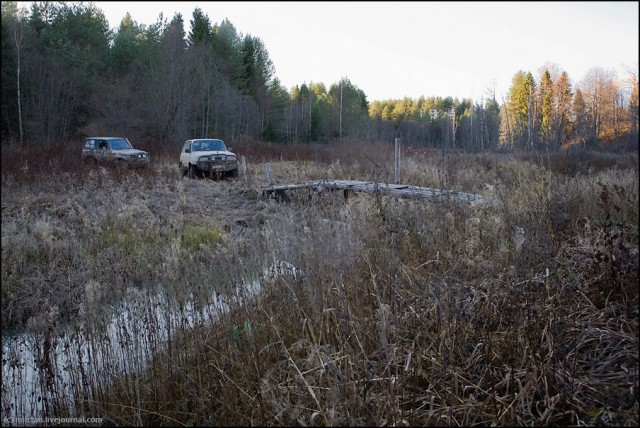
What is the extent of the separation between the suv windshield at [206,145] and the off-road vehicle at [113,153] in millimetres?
1998

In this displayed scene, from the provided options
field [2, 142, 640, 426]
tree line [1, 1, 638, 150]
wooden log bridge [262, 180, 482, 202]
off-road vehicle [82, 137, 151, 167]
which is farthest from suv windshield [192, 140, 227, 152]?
field [2, 142, 640, 426]

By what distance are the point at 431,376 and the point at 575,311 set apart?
3.16ft

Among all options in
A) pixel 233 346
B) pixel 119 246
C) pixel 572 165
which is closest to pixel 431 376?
pixel 233 346

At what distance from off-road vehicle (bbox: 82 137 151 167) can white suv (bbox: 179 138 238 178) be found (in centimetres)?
163

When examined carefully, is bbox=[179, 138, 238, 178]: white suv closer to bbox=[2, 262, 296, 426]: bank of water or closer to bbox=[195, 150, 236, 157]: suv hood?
bbox=[195, 150, 236, 157]: suv hood

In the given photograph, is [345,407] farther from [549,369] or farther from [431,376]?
[549,369]

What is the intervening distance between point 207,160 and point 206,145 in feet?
4.06

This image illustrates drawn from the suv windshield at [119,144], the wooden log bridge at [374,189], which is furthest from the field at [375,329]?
the suv windshield at [119,144]

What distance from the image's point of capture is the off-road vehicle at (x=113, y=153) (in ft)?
50.3

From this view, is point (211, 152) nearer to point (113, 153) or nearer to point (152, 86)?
point (113, 153)

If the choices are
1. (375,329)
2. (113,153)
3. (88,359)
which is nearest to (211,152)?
(113,153)

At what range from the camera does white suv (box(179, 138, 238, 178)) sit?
1495 cm

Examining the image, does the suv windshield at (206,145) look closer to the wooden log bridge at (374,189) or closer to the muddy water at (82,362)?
the wooden log bridge at (374,189)

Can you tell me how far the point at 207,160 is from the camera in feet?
48.9
